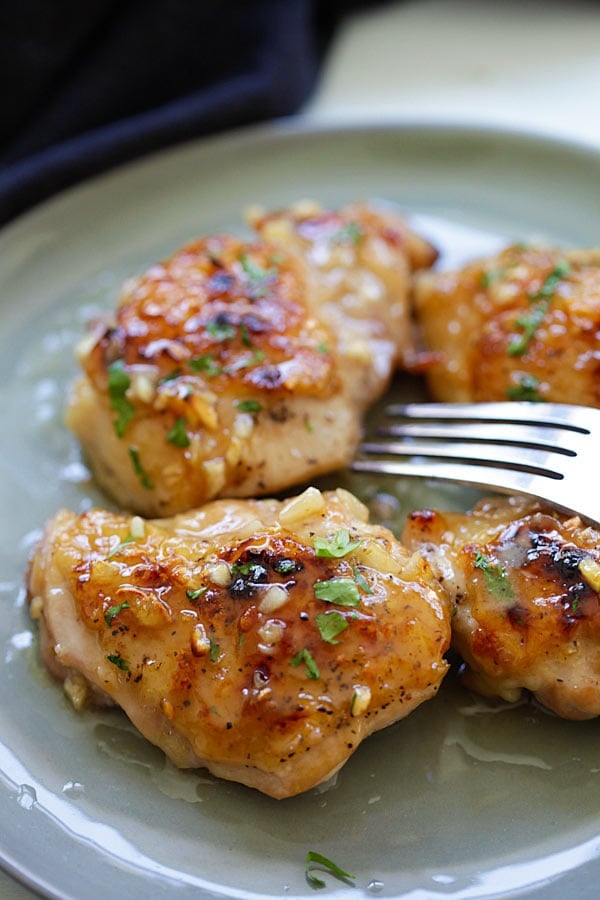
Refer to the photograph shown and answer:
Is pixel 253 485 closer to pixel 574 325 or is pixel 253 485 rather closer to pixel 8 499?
pixel 8 499

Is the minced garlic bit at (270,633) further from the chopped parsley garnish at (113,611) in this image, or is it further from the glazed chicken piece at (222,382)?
the glazed chicken piece at (222,382)

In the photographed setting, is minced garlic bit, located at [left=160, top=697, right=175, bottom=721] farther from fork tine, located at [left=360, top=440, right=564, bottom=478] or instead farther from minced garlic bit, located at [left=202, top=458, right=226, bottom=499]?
fork tine, located at [left=360, top=440, right=564, bottom=478]

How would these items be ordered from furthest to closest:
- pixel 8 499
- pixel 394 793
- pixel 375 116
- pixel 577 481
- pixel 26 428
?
pixel 375 116
pixel 26 428
pixel 8 499
pixel 577 481
pixel 394 793

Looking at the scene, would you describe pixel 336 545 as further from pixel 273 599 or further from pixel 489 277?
pixel 489 277

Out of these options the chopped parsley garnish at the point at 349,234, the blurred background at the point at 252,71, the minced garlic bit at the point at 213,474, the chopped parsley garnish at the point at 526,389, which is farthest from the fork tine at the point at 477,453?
the blurred background at the point at 252,71

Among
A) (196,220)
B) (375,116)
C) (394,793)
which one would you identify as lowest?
(394,793)

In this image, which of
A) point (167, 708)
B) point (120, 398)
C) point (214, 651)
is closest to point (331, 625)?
point (214, 651)

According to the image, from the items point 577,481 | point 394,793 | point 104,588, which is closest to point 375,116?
point 577,481

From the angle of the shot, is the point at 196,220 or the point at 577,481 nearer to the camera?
the point at 577,481

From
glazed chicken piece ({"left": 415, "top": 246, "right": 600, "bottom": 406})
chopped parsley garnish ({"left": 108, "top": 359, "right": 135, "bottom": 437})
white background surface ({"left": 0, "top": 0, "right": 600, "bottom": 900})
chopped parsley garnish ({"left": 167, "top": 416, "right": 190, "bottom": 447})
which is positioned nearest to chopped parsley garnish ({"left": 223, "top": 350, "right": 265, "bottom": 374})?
chopped parsley garnish ({"left": 167, "top": 416, "right": 190, "bottom": 447})
